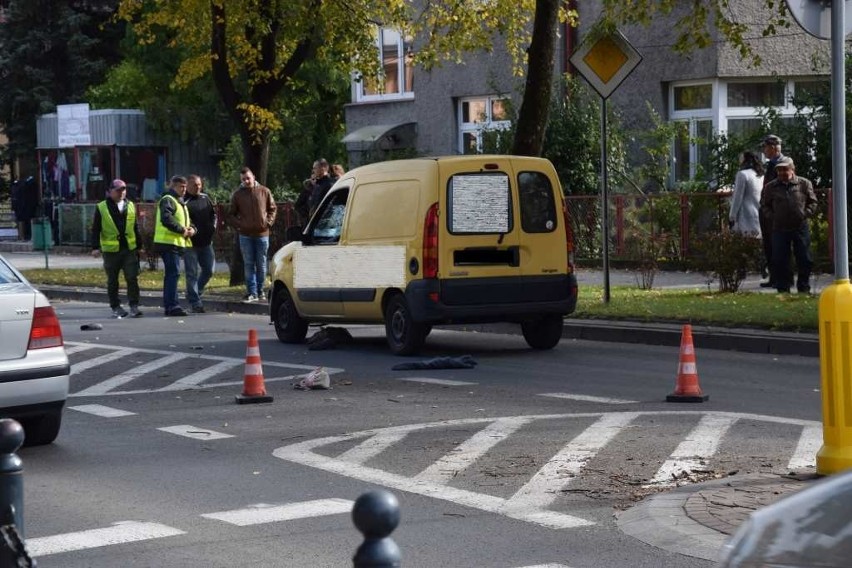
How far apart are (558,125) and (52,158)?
2294 cm

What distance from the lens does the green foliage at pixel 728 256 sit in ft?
67.4

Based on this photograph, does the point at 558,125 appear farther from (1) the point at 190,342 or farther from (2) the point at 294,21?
(1) the point at 190,342

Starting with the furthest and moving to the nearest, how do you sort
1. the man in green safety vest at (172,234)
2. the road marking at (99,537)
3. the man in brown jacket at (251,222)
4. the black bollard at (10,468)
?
the man in brown jacket at (251,222)
the man in green safety vest at (172,234)
the road marking at (99,537)
the black bollard at (10,468)

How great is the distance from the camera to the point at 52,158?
48906 millimetres

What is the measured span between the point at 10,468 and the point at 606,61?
14.4m

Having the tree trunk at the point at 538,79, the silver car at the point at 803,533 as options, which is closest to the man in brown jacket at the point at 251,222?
the tree trunk at the point at 538,79

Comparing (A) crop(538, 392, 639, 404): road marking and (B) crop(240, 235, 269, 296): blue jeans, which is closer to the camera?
(A) crop(538, 392, 639, 404): road marking

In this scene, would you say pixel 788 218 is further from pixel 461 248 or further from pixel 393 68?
pixel 393 68

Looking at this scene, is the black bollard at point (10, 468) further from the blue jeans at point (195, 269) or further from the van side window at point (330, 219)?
the blue jeans at point (195, 269)

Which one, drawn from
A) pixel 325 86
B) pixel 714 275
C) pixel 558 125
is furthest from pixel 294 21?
pixel 325 86

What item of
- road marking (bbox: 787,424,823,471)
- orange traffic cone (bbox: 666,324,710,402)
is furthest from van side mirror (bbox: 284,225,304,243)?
road marking (bbox: 787,424,823,471)

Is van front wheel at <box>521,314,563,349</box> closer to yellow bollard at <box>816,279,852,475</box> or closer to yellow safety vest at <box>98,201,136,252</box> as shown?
yellow safety vest at <box>98,201,136,252</box>

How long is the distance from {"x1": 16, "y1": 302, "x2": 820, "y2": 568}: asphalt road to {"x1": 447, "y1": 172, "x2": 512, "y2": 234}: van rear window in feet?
4.22

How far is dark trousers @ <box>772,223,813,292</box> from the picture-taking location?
2017 cm
